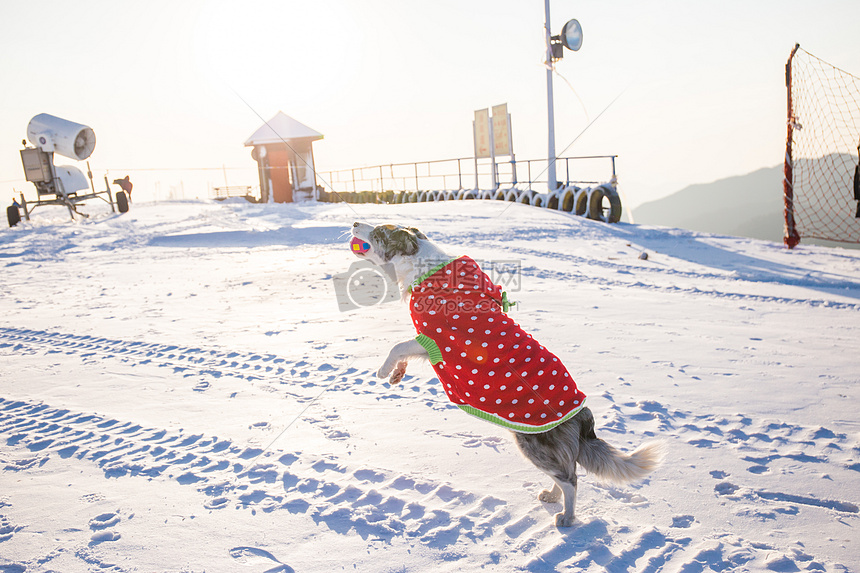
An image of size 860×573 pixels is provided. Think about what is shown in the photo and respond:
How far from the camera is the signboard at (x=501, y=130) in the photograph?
21984 mm

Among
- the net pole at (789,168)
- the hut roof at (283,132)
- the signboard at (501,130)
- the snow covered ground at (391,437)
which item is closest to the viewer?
the snow covered ground at (391,437)

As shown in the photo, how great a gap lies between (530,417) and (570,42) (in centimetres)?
1655

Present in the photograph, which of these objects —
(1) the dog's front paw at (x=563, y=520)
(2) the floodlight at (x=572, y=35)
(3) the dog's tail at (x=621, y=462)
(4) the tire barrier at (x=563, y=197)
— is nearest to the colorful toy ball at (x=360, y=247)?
(3) the dog's tail at (x=621, y=462)

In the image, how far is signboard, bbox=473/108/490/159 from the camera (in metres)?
23.0

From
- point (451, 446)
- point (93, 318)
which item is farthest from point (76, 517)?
point (93, 318)

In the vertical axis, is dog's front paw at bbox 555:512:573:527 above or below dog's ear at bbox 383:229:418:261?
below

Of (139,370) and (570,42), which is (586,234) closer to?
(570,42)

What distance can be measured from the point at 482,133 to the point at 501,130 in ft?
4.17

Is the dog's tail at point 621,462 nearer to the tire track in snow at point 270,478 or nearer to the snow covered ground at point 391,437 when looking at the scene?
the snow covered ground at point 391,437

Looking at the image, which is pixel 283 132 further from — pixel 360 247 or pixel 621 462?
pixel 621 462

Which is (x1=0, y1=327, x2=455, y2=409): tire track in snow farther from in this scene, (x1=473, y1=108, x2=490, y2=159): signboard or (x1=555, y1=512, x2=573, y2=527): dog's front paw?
(x1=473, y1=108, x2=490, y2=159): signboard

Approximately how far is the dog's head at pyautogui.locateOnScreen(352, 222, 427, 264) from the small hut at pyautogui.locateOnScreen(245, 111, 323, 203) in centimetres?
2572

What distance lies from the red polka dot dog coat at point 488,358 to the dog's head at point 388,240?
293 millimetres

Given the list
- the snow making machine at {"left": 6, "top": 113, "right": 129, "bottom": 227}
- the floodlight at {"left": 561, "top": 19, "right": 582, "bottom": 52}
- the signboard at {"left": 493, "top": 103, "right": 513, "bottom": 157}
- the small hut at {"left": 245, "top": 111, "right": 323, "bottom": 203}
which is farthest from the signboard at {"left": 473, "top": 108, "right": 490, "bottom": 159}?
the snow making machine at {"left": 6, "top": 113, "right": 129, "bottom": 227}
